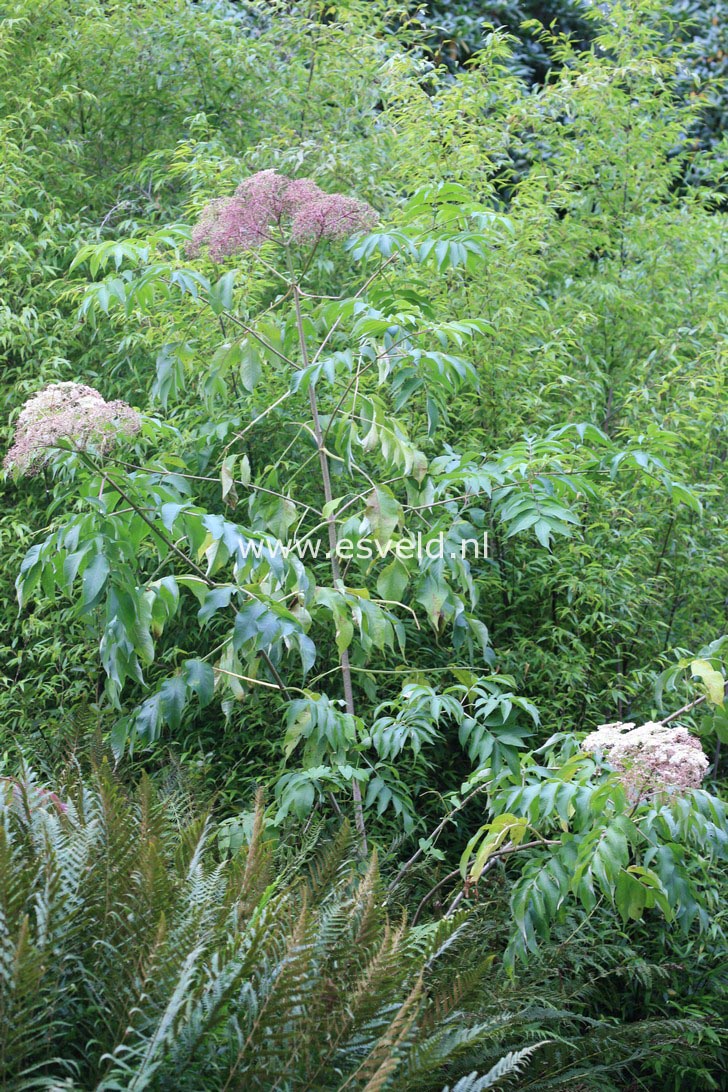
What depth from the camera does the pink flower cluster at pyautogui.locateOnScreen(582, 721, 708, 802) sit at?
1.83 m

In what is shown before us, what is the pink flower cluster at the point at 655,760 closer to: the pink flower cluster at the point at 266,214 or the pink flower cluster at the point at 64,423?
the pink flower cluster at the point at 64,423

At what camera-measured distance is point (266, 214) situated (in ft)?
8.40

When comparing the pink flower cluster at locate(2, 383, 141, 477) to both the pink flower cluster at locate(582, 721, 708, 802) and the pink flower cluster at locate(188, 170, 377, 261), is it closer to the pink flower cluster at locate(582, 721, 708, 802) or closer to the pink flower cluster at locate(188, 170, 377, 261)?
the pink flower cluster at locate(188, 170, 377, 261)

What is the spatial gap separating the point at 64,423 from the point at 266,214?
827mm

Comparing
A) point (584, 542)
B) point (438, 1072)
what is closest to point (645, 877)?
point (438, 1072)

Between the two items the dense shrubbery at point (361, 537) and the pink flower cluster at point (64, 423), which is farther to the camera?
the pink flower cluster at point (64, 423)

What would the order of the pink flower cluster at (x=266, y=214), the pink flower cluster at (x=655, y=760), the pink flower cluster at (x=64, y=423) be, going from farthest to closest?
1. the pink flower cluster at (x=266, y=214)
2. the pink flower cluster at (x=64, y=423)
3. the pink flower cluster at (x=655, y=760)

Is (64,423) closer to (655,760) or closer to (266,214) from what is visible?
(266,214)

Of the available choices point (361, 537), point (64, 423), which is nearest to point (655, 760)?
point (361, 537)

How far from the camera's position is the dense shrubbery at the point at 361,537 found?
1.64m

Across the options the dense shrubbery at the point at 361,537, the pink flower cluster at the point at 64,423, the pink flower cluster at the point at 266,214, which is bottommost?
the dense shrubbery at the point at 361,537

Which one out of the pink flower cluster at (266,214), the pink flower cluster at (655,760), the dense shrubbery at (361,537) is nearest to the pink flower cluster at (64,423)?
the dense shrubbery at (361,537)

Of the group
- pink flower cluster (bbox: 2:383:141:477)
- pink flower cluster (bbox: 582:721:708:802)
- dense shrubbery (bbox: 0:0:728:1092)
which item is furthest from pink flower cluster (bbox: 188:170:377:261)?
pink flower cluster (bbox: 582:721:708:802)

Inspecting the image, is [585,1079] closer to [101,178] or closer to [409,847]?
[409,847]
